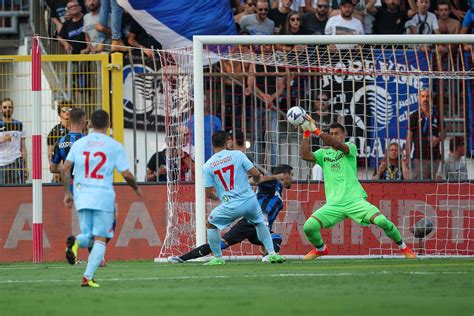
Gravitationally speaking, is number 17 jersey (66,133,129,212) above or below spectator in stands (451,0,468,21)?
below

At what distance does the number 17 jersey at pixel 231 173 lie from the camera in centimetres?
1617

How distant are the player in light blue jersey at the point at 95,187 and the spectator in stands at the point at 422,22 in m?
11.2

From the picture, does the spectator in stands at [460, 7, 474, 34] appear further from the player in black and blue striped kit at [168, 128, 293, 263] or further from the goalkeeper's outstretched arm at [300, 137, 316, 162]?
the goalkeeper's outstretched arm at [300, 137, 316, 162]

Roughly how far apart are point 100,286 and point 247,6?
11.0 meters

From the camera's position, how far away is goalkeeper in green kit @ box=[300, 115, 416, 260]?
16.9 metres

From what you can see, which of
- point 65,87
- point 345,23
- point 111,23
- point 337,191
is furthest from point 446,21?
point 65,87

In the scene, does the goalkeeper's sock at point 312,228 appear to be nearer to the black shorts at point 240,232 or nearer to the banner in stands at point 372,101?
the black shorts at point 240,232

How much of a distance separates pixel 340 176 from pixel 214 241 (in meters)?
2.03

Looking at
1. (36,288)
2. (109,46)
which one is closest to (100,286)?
(36,288)

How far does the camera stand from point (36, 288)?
12070 mm

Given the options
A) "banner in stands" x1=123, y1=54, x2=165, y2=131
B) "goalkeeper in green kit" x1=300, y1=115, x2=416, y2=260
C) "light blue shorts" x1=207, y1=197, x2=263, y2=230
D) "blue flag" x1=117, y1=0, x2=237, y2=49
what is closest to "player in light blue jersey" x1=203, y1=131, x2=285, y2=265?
"light blue shorts" x1=207, y1=197, x2=263, y2=230

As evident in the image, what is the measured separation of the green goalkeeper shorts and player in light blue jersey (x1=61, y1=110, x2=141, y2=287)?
5260 mm

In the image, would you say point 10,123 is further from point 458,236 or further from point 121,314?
point 121,314

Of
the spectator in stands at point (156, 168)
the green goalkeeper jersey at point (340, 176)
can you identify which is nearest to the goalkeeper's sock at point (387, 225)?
the green goalkeeper jersey at point (340, 176)
